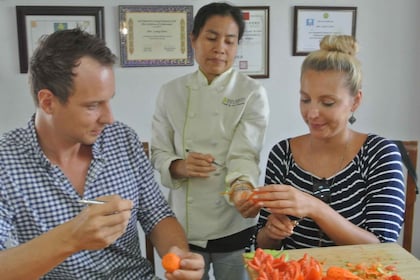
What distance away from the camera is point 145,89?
253 centimetres

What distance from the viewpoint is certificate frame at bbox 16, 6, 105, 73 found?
91.5 inches

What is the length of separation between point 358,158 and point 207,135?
546 millimetres

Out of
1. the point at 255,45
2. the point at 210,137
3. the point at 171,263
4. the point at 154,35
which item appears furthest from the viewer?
the point at 255,45

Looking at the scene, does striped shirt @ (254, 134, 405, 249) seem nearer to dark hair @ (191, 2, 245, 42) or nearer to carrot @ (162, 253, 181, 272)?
carrot @ (162, 253, 181, 272)

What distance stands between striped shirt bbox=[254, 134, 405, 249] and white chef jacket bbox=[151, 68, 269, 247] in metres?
0.19

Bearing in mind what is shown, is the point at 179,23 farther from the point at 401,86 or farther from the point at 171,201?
the point at 401,86

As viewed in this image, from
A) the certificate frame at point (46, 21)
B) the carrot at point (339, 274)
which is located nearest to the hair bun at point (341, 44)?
the carrot at point (339, 274)

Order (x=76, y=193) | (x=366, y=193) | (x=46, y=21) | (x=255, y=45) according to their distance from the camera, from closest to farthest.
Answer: (x=76, y=193)
(x=366, y=193)
(x=46, y=21)
(x=255, y=45)

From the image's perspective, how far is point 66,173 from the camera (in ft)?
4.34

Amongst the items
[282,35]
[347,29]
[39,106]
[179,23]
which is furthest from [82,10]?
[347,29]

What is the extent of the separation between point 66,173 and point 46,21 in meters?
1.32

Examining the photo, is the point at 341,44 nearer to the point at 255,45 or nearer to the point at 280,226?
the point at 280,226

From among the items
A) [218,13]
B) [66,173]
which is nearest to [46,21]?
[218,13]

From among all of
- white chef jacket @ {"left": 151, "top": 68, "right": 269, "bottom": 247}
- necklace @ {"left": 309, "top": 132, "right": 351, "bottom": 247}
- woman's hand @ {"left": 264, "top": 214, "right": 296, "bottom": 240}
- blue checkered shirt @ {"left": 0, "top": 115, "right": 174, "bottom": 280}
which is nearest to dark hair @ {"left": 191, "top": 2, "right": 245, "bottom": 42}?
white chef jacket @ {"left": 151, "top": 68, "right": 269, "bottom": 247}
